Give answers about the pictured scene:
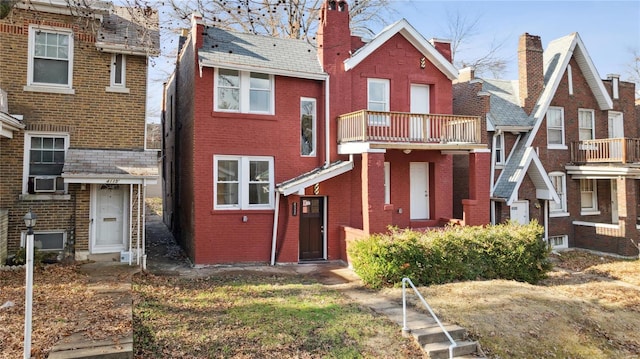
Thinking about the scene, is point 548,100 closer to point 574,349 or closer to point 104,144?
point 574,349

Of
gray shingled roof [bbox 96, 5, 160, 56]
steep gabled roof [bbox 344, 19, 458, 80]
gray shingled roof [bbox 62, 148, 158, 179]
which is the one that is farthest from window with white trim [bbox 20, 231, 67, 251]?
steep gabled roof [bbox 344, 19, 458, 80]

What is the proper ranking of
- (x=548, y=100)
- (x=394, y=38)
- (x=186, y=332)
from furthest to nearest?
1. (x=548, y=100)
2. (x=394, y=38)
3. (x=186, y=332)

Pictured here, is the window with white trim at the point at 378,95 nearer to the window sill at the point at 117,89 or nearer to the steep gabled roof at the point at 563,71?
the steep gabled roof at the point at 563,71

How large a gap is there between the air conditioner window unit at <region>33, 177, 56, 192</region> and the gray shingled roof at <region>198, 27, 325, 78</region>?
5697mm

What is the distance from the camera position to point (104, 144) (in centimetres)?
1253

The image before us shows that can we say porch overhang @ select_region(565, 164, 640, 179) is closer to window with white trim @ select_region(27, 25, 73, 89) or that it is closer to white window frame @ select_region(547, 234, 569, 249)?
white window frame @ select_region(547, 234, 569, 249)

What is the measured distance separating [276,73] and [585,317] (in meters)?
11.4

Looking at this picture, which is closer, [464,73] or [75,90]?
[75,90]

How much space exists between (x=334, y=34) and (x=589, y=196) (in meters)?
14.8

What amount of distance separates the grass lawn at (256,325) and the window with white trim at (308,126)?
235 inches

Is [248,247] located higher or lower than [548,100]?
lower

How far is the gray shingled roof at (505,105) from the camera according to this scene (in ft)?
60.3

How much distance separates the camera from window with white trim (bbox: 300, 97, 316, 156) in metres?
15.1

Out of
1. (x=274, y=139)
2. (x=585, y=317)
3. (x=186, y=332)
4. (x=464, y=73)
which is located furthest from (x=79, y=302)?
(x=464, y=73)
